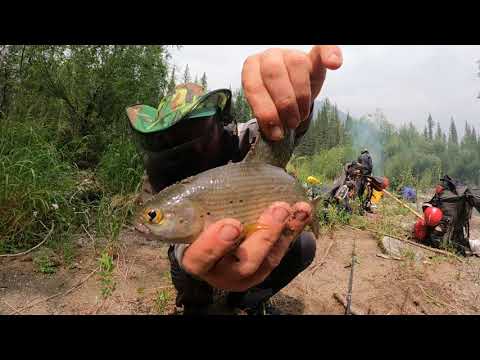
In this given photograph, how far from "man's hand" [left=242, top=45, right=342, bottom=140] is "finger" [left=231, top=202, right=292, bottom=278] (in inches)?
14.2

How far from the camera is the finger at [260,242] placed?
58.7 inches

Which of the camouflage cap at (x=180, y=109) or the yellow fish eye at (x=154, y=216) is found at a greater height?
the camouflage cap at (x=180, y=109)

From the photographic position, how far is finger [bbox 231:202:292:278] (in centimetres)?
149

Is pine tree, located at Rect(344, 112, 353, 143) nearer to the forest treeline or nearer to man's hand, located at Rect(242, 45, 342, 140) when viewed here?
the forest treeline

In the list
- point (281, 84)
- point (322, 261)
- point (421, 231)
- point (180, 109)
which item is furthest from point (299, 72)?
point (421, 231)

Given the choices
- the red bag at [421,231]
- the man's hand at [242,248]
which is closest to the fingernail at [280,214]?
the man's hand at [242,248]

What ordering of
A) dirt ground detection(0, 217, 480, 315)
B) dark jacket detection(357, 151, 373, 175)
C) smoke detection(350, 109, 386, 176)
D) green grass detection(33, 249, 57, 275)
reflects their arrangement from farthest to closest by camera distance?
smoke detection(350, 109, 386, 176), dark jacket detection(357, 151, 373, 175), green grass detection(33, 249, 57, 275), dirt ground detection(0, 217, 480, 315)

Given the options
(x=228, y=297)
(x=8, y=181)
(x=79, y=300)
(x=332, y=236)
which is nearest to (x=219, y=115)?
(x=228, y=297)

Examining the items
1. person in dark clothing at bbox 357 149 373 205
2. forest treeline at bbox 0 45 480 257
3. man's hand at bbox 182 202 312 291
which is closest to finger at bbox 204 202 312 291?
man's hand at bbox 182 202 312 291

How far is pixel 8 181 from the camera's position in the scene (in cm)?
400

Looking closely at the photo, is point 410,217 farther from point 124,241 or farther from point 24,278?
point 24,278

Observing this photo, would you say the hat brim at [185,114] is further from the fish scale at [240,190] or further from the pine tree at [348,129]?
the pine tree at [348,129]

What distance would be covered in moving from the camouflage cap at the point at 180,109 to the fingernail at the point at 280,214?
0.71m

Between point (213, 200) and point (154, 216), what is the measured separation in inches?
9.7
